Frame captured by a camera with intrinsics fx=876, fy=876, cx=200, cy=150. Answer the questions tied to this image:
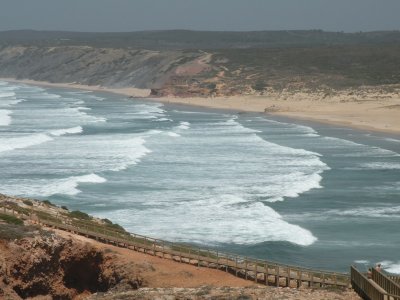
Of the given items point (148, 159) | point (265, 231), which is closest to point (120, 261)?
point (265, 231)

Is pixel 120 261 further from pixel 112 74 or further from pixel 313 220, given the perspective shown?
pixel 112 74

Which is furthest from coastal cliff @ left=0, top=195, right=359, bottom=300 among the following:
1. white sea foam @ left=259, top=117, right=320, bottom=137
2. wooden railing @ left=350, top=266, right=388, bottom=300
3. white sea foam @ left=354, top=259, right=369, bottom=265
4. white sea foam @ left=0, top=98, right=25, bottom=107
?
white sea foam @ left=0, top=98, right=25, bottom=107

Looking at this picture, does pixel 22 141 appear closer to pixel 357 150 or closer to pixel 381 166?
pixel 357 150

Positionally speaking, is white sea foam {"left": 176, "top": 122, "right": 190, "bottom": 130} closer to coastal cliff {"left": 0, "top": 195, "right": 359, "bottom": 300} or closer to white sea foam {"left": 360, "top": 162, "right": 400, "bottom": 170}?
white sea foam {"left": 360, "top": 162, "right": 400, "bottom": 170}

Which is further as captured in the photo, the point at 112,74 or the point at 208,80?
the point at 112,74

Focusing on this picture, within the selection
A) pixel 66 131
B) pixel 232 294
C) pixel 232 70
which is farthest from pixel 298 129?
pixel 232 70

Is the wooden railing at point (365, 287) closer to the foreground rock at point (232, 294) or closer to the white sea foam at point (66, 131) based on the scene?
the foreground rock at point (232, 294)
